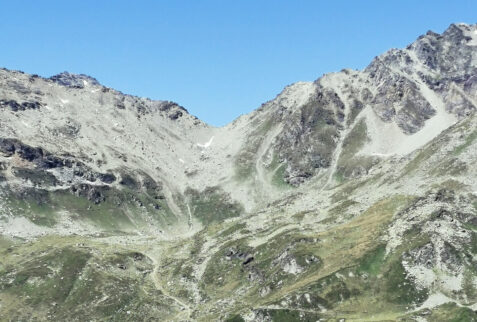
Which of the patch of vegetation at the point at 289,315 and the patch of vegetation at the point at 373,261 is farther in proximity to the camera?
the patch of vegetation at the point at 373,261

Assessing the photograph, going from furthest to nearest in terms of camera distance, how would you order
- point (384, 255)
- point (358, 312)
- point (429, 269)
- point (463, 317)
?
point (384, 255) < point (429, 269) < point (358, 312) < point (463, 317)

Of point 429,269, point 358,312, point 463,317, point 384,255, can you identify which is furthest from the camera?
point 384,255

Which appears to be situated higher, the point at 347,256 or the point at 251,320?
the point at 347,256

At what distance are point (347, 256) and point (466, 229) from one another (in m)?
42.5

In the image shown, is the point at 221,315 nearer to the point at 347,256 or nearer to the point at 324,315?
the point at 324,315

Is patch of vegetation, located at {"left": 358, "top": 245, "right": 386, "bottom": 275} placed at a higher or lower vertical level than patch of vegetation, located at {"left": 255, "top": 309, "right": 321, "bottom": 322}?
higher

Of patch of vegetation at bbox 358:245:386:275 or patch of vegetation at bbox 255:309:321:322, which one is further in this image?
patch of vegetation at bbox 358:245:386:275

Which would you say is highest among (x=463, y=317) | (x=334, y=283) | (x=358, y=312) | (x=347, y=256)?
(x=347, y=256)

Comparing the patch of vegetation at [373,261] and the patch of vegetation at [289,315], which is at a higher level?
the patch of vegetation at [373,261]

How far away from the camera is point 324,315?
6663 inches

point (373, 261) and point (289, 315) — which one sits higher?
point (373, 261)

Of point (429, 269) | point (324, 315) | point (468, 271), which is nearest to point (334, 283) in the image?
point (324, 315)

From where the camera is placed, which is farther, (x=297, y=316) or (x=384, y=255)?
(x=384, y=255)

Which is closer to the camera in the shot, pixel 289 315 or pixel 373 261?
pixel 289 315
